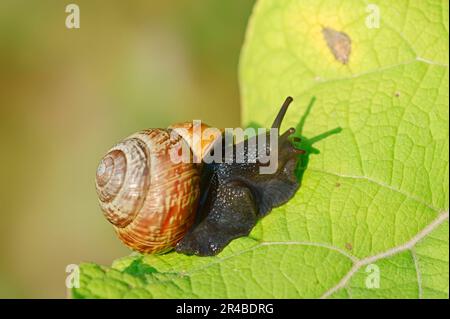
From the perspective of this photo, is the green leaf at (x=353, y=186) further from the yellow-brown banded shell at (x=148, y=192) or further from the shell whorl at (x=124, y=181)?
the shell whorl at (x=124, y=181)

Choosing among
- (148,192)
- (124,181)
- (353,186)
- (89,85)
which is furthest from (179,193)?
(89,85)

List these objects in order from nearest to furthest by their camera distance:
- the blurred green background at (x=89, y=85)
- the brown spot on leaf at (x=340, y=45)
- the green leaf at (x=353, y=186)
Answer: the green leaf at (x=353, y=186), the brown spot on leaf at (x=340, y=45), the blurred green background at (x=89, y=85)

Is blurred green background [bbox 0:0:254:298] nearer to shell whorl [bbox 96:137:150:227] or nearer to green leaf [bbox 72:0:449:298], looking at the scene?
shell whorl [bbox 96:137:150:227]

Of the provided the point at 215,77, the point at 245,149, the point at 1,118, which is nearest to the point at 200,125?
the point at 245,149

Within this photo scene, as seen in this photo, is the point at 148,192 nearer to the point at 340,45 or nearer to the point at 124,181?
the point at 124,181

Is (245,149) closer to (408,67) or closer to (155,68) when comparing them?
(408,67)

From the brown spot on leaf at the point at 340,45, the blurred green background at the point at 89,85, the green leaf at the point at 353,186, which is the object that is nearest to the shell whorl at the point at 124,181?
the green leaf at the point at 353,186

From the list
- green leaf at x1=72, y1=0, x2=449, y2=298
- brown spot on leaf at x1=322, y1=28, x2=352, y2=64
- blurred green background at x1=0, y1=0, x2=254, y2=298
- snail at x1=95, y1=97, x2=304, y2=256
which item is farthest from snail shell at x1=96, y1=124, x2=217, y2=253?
blurred green background at x1=0, y1=0, x2=254, y2=298
